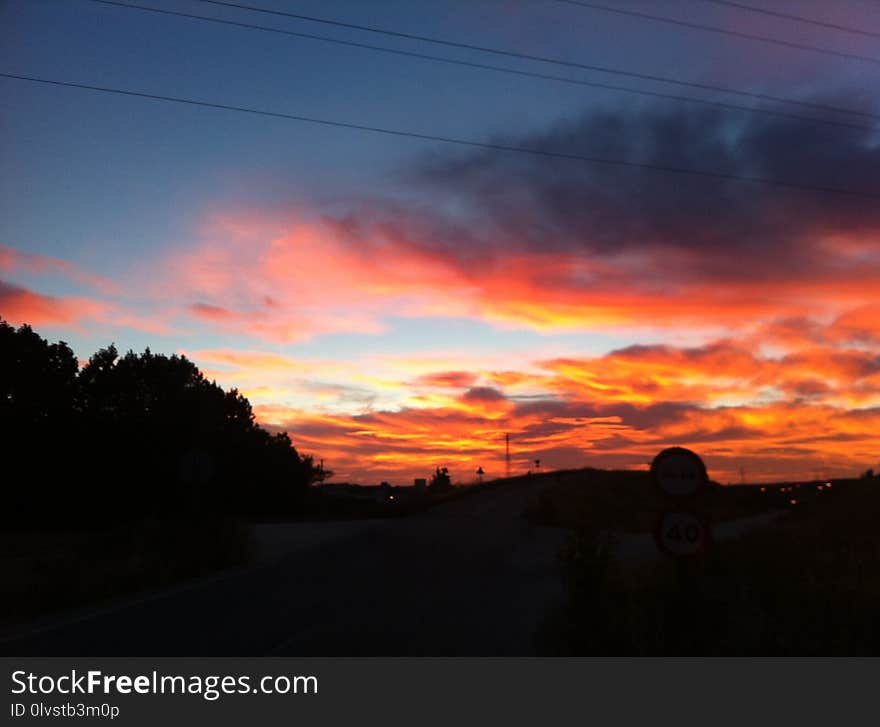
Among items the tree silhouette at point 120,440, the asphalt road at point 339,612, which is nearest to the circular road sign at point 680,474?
the asphalt road at point 339,612

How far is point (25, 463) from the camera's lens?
6538cm

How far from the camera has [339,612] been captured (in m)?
16.4

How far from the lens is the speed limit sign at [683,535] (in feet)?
36.9

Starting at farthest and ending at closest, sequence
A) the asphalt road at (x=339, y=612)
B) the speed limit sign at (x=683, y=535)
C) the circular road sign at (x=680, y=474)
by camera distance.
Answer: the asphalt road at (x=339, y=612)
the circular road sign at (x=680, y=474)
the speed limit sign at (x=683, y=535)

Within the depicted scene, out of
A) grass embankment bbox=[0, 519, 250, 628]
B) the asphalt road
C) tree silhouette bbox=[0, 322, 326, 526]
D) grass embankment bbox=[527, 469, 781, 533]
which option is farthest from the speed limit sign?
tree silhouette bbox=[0, 322, 326, 526]

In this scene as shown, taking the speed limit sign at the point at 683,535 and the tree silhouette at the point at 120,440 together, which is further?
the tree silhouette at the point at 120,440

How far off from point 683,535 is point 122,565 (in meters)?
16.8

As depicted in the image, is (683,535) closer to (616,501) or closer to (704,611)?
(704,611)

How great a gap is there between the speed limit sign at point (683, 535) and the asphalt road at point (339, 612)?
2423 millimetres

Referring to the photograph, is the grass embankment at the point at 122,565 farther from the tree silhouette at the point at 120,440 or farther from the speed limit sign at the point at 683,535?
the tree silhouette at the point at 120,440

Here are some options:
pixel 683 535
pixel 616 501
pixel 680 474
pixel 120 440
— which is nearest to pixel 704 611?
pixel 683 535

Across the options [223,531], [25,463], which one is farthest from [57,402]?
[223,531]

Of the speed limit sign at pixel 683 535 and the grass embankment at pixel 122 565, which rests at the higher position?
the speed limit sign at pixel 683 535
